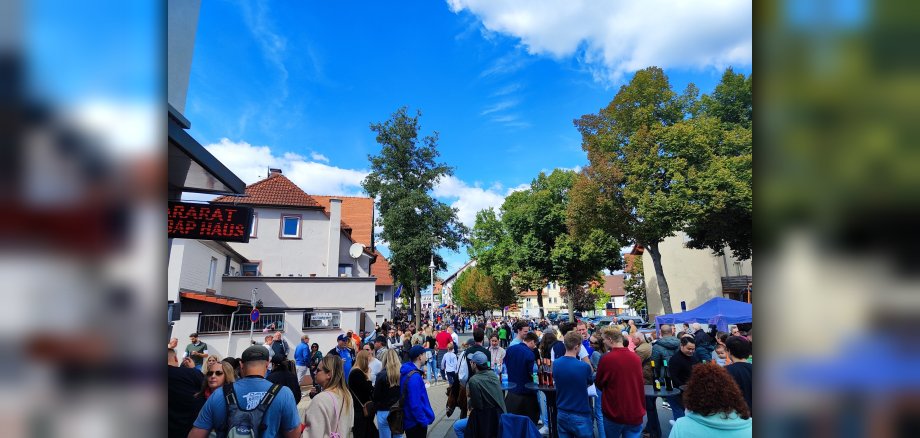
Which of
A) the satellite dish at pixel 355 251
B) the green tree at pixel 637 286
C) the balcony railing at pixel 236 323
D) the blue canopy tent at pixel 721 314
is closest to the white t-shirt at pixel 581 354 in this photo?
the blue canopy tent at pixel 721 314

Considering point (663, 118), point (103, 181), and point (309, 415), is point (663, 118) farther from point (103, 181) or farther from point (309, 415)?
point (103, 181)

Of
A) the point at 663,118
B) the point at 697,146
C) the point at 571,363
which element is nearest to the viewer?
the point at 571,363

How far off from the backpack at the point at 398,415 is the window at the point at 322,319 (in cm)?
1317

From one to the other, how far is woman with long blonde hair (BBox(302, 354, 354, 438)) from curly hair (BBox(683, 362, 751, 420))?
3606mm

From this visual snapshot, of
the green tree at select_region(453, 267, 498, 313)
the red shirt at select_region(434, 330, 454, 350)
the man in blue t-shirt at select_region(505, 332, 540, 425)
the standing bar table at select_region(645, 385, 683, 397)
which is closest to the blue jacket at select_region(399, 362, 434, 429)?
the man in blue t-shirt at select_region(505, 332, 540, 425)

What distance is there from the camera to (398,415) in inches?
249

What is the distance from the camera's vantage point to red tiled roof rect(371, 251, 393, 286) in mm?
44219

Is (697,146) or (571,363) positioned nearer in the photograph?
(571,363)

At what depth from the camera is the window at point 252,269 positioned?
26.4 m

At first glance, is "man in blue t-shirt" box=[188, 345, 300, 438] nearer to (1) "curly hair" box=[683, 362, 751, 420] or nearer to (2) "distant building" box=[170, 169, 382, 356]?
(1) "curly hair" box=[683, 362, 751, 420]

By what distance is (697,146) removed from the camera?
81.7 ft

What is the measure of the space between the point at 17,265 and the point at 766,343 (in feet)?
3.46

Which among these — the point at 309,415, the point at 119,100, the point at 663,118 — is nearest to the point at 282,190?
the point at 663,118

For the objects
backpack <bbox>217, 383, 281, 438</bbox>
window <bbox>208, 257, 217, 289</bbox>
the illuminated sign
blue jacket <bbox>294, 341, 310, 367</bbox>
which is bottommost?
blue jacket <bbox>294, 341, 310, 367</bbox>
